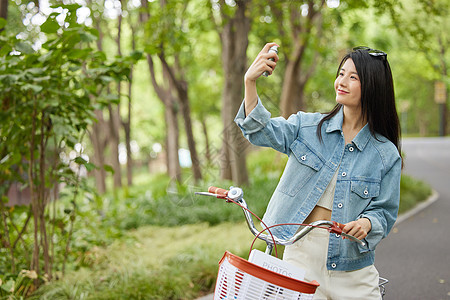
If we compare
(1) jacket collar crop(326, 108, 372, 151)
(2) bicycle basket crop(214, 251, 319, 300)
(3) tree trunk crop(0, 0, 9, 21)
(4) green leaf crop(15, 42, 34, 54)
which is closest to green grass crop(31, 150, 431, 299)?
(1) jacket collar crop(326, 108, 372, 151)

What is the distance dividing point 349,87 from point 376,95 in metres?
Result: 0.15

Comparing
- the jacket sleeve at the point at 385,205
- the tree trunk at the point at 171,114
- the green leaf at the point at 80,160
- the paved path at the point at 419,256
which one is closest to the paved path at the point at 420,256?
the paved path at the point at 419,256

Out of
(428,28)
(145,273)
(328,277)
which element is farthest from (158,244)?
(428,28)

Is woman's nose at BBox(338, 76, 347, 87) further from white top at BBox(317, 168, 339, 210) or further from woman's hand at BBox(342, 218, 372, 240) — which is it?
woman's hand at BBox(342, 218, 372, 240)

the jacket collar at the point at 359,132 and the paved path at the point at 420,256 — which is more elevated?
the jacket collar at the point at 359,132

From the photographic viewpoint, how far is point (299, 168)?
2.55 meters

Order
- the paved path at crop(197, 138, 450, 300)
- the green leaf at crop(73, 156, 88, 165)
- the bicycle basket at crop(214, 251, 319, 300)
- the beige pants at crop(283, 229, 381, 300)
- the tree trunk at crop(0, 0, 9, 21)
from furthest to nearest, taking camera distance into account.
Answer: the tree trunk at crop(0, 0, 9, 21), the paved path at crop(197, 138, 450, 300), the green leaf at crop(73, 156, 88, 165), the beige pants at crop(283, 229, 381, 300), the bicycle basket at crop(214, 251, 319, 300)

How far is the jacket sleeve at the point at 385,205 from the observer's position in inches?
92.8

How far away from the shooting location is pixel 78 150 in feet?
16.3

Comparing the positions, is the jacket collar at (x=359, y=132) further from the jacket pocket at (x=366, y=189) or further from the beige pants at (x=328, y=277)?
the beige pants at (x=328, y=277)

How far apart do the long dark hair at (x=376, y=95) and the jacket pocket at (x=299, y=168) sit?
0.11 m

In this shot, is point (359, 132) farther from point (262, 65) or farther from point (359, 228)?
point (262, 65)

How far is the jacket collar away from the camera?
99.3 inches

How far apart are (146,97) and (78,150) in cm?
2644
